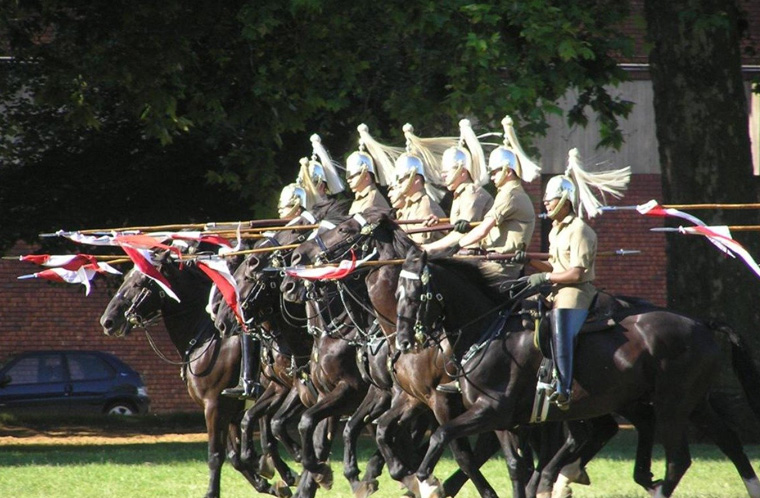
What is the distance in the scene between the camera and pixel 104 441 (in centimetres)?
2336

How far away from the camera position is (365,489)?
41.0ft

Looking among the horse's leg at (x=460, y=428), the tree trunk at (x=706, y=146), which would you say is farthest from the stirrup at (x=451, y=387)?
the tree trunk at (x=706, y=146)

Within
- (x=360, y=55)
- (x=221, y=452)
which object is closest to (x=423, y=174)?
(x=221, y=452)

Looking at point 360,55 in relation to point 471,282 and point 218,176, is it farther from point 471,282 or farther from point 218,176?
point 471,282

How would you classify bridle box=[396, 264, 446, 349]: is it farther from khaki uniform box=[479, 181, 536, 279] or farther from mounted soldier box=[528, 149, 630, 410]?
khaki uniform box=[479, 181, 536, 279]

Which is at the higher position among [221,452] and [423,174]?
[423,174]

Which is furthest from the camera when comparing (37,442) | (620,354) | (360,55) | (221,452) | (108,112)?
(37,442)

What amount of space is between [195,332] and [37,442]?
10.3 meters

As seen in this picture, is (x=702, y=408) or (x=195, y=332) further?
(x=195, y=332)

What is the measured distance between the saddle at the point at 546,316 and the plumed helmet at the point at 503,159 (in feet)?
4.34

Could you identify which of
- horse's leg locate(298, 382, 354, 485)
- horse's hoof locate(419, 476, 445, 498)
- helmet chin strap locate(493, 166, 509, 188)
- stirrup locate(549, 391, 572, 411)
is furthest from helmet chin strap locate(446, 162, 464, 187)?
horse's hoof locate(419, 476, 445, 498)

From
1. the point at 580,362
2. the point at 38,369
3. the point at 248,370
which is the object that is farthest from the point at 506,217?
the point at 38,369

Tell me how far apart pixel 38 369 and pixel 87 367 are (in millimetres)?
900

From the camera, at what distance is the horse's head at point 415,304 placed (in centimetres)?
1061
